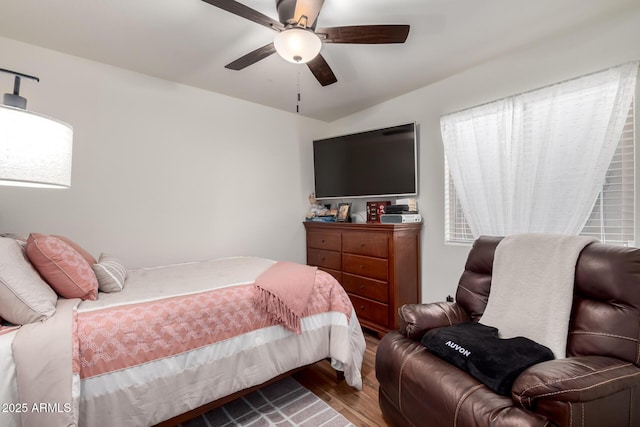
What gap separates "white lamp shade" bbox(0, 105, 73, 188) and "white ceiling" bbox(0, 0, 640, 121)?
115 centimetres

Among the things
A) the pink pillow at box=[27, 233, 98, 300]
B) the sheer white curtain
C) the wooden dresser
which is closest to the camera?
the pink pillow at box=[27, 233, 98, 300]

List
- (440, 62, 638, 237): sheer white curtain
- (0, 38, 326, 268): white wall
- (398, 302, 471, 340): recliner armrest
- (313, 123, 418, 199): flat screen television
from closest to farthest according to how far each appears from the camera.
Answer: (398, 302, 471, 340): recliner armrest, (440, 62, 638, 237): sheer white curtain, (0, 38, 326, 268): white wall, (313, 123, 418, 199): flat screen television

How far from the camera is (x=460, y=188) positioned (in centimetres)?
263

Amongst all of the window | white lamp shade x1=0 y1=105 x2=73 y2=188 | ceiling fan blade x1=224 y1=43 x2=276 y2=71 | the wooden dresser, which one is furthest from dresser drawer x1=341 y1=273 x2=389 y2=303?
white lamp shade x1=0 y1=105 x2=73 y2=188

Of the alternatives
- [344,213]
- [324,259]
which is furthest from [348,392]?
[344,213]

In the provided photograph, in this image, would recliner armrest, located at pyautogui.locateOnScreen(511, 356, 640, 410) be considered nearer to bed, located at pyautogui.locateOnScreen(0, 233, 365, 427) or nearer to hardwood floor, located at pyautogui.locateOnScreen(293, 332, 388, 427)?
hardwood floor, located at pyautogui.locateOnScreen(293, 332, 388, 427)

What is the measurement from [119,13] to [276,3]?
3.43 feet

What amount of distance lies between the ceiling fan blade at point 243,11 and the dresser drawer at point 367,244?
192 centimetres

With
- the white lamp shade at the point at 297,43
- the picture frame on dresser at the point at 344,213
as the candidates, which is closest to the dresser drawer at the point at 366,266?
the picture frame on dresser at the point at 344,213

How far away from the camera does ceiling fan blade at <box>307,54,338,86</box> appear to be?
1913mm

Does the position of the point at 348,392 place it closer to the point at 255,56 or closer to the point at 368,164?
the point at 368,164

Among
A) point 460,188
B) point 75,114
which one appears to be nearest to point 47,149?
point 75,114

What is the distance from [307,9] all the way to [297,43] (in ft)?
0.55

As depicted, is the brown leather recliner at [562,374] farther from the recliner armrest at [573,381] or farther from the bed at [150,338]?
the bed at [150,338]
